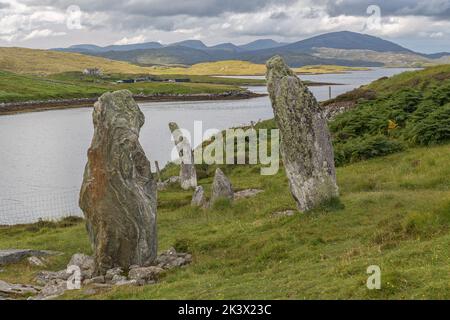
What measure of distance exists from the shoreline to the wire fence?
9432cm

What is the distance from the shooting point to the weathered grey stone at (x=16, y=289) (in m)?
18.3

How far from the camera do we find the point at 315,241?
20.1 metres

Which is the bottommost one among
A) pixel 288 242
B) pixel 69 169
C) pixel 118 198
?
pixel 69 169

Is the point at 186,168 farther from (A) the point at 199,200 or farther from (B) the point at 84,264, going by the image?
(B) the point at 84,264

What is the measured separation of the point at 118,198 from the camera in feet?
66.0

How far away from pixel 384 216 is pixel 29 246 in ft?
52.5

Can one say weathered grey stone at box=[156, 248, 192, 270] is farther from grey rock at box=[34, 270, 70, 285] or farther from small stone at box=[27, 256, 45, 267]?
small stone at box=[27, 256, 45, 267]

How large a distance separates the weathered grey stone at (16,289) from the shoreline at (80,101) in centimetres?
12617

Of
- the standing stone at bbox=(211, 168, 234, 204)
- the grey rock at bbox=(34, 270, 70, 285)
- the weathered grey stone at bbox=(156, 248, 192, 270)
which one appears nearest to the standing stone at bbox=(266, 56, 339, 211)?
the weathered grey stone at bbox=(156, 248, 192, 270)

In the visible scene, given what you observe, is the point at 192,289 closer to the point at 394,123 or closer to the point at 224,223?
the point at 224,223

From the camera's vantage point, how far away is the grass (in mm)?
14141

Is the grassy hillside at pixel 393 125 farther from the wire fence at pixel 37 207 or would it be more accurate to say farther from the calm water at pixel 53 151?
the calm water at pixel 53 151

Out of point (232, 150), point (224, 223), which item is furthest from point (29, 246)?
point (232, 150)

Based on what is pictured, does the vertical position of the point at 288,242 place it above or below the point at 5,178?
above
